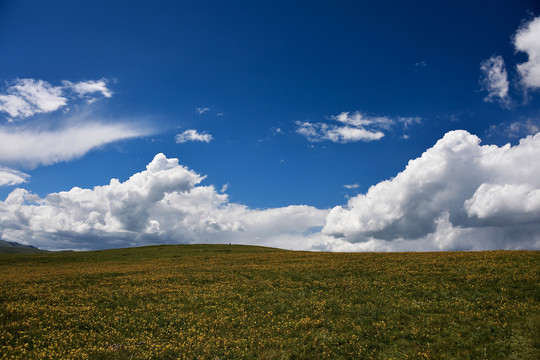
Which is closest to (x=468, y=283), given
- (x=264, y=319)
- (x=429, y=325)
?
(x=429, y=325)

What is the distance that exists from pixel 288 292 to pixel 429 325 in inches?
500

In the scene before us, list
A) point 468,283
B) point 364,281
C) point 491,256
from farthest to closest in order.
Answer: point 491,256
point 364,281
point 468,283

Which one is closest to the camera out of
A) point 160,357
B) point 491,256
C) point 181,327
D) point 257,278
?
point 160,357

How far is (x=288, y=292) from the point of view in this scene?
2822 cm

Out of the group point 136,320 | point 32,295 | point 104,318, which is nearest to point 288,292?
point 136,320

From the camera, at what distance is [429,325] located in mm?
18594

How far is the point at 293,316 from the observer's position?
71.5 ft

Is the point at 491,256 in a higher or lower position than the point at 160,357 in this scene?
higher

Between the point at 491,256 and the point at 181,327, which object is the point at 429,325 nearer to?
the point at 181,327

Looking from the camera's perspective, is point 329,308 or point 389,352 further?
point 329,308

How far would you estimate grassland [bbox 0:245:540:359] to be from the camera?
52.9 feet

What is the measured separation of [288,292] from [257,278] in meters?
7.55

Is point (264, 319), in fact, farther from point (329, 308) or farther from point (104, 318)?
point (104, 318)

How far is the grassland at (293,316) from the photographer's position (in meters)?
16.1
